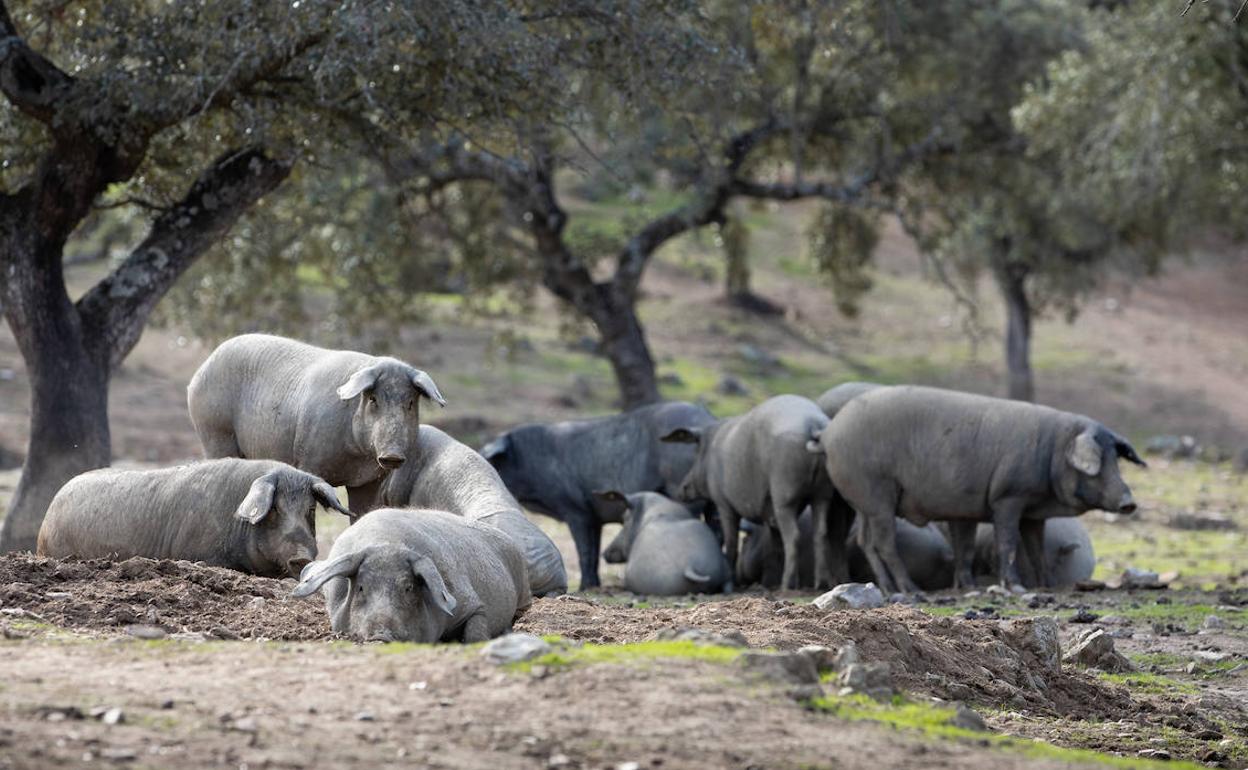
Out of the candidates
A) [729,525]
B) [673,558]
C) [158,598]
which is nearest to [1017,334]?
[729,525]

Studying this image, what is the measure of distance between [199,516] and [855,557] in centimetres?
675

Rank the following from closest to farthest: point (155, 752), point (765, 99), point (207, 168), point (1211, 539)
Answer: point (155, 752) < point (207, 168) < point (1211, 539) < point (765, 99)

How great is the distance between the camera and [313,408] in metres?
12.0

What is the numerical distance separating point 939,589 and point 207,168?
7.02m

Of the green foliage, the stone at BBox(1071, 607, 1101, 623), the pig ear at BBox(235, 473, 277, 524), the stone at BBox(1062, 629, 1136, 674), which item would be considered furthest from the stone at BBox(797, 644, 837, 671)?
the green foliage

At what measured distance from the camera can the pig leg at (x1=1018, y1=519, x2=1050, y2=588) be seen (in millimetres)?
15220

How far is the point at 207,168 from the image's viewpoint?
14.9 meters

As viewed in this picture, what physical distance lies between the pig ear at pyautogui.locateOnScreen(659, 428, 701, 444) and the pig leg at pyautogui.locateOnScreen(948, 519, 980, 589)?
2.53 meters

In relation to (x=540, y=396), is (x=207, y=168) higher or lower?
higher

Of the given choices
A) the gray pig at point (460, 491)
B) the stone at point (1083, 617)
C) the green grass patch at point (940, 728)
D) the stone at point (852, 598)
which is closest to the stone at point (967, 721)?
the green grass patch at point (940, 728)

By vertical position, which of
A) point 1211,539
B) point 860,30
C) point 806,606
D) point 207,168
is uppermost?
point 860,30

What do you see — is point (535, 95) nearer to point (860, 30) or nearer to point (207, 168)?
point (207, 168)

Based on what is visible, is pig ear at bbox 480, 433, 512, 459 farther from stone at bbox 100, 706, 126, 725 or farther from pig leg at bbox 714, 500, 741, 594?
stone at bbox 100, 706, 126, 725

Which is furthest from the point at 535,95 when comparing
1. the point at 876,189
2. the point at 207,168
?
the point at 876,189
